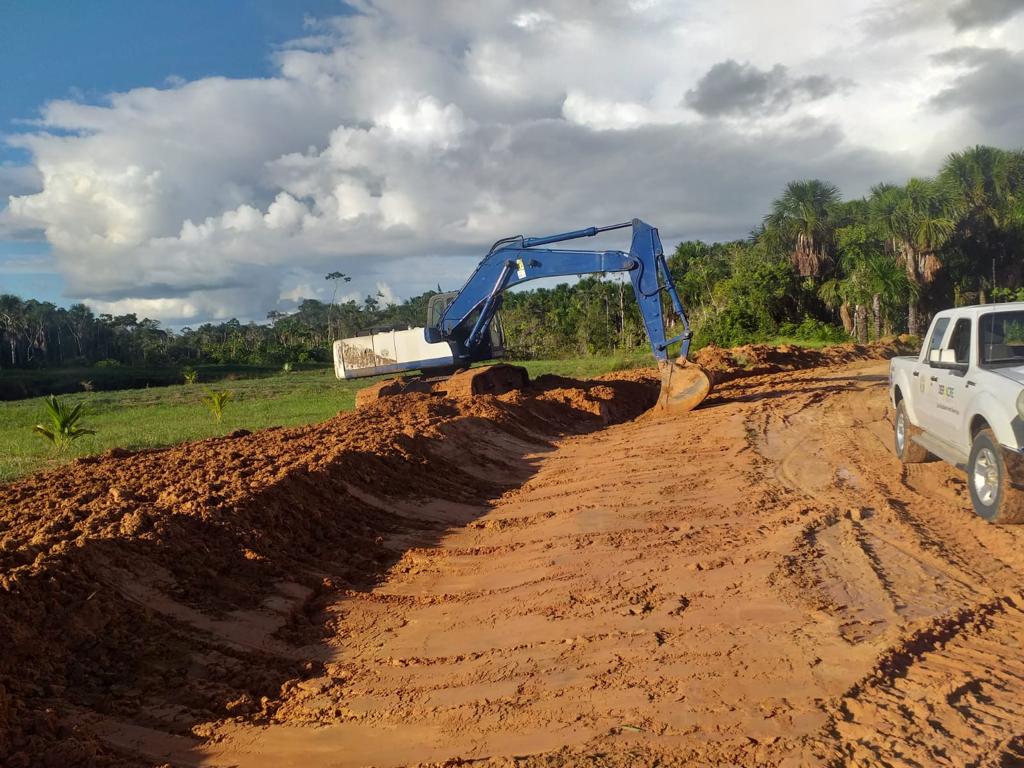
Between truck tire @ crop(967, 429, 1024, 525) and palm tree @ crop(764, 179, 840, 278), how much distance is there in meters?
42.9

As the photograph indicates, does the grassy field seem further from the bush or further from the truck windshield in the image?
the truck windshield

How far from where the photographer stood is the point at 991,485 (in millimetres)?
7301

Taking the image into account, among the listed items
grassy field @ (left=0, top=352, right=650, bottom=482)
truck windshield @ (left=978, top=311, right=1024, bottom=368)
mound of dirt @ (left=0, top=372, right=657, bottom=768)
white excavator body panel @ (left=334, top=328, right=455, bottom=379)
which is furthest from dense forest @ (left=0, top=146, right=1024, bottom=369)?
truck windshield @ (left=978, top=311, right=1024, bottom=368)

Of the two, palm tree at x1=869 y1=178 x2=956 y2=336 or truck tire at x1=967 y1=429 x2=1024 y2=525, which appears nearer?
truck tire at x1=967 y1=429 x2=1024 y2=525

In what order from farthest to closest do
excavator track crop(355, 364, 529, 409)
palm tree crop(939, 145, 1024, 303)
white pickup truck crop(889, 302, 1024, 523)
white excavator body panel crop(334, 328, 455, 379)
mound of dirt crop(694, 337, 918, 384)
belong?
1. palm tree crop(939, 145, 1024, 303)
2. mound of dirt crop(694, 337, 918, 384)
3. white excavator body panel crop(334, 328, 455, 379)
4. excavator track crop(355, 364, 529, 409)
5. white pickup truck crop(889, 302, 1024, 523)

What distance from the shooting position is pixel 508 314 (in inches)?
2662

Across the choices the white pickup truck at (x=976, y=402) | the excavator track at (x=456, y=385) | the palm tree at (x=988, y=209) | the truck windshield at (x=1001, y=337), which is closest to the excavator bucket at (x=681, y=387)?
the excavator track at (x=456, y=385)

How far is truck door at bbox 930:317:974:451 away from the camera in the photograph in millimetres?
7957

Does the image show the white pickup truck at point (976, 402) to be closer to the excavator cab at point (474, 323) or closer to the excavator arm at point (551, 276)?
the excavator arm at point (551, 276)

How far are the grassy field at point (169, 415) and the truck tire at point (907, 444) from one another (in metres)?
12.1

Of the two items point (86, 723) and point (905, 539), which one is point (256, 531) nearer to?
point (86, 723)

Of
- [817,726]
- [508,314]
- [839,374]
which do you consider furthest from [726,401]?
[508,314]

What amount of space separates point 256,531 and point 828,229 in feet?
153

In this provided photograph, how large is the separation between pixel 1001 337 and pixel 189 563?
7.87m
